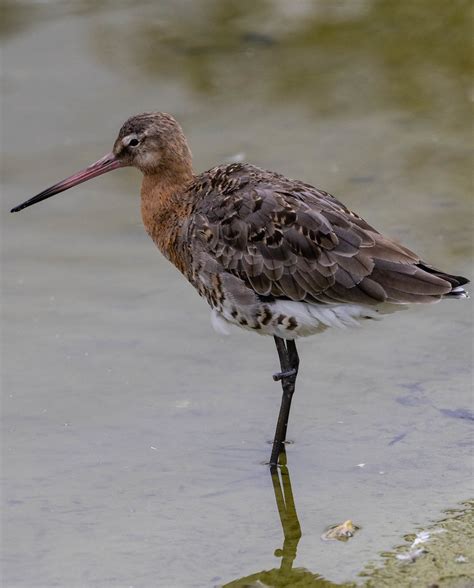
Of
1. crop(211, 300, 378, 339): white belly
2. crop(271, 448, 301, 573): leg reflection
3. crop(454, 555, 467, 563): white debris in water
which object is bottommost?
crop(271, 448, 301, 573): leg reflection

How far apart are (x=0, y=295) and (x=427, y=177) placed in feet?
11.3

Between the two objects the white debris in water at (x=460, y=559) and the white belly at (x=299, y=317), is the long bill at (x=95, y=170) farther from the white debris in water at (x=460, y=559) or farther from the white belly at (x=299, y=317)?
the white debris in water at (x=460, y=559)

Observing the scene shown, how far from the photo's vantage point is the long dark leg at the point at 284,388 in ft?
20.8

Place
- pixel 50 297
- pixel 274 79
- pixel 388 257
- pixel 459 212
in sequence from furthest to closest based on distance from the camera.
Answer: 1. pixel 274 79
2. pixel 459 212
3. pixel 50 297
4. pixel 388 257

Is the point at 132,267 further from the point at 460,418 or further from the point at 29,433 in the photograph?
the point at 460,418

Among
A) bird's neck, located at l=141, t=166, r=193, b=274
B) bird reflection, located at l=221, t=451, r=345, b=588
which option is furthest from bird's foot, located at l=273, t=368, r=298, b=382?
bird's neck, located at l=141, t=166, r=193, b=274

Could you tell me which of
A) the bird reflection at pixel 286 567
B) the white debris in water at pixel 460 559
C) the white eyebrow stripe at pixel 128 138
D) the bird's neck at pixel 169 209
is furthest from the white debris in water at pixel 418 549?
the white eyebrow stripe at pixel 128 138

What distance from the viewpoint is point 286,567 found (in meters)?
5.49

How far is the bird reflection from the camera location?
17.6ft

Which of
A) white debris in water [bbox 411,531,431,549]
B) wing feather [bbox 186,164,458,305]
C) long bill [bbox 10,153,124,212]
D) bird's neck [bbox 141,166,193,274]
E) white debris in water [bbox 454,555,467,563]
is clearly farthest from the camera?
long bill [bbox 10,153,124,212]

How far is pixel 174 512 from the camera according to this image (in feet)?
19.4

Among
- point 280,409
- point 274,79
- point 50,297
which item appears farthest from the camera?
point 274,79

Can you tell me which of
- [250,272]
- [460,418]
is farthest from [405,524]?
[250,272]

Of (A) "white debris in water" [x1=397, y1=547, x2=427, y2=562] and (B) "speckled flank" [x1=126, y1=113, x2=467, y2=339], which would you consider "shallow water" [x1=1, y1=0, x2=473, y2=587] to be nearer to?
(A) "white debris in water" [x1=397, y1=547, x2=427, y2=562]
